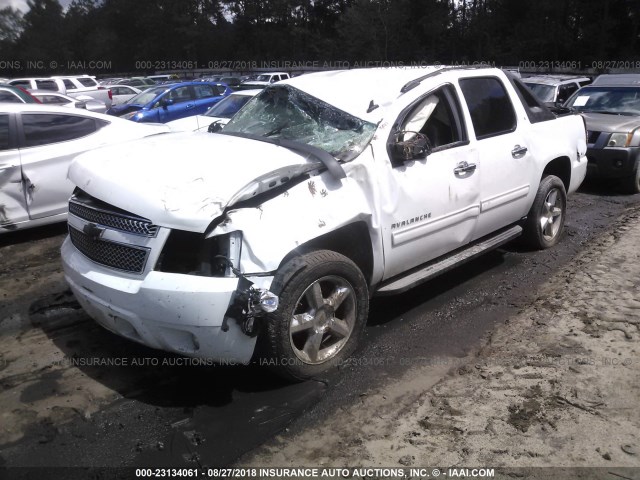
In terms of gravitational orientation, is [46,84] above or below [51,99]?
above

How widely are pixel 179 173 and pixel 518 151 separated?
3.08 metres

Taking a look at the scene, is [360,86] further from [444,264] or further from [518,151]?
[518,151]

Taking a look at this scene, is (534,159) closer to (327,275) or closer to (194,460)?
(327,275)

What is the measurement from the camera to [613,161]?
8.50 m

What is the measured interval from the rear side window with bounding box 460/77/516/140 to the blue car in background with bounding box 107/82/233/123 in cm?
1072

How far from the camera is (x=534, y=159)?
5168mm

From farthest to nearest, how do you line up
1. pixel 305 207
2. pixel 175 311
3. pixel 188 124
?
pixel 188 124 < pixel 305 207 < pixel 175 311

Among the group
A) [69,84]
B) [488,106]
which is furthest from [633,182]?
[69,84]

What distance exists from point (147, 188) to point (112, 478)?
1530mm

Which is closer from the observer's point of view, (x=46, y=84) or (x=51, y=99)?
(x=51, y=99)

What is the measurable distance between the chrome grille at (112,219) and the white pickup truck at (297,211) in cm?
1

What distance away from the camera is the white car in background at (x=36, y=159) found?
19.3 feet

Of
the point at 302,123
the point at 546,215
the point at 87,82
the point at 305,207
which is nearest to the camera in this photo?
the point at 305,207

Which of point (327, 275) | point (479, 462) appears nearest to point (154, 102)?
point (327, 275)
